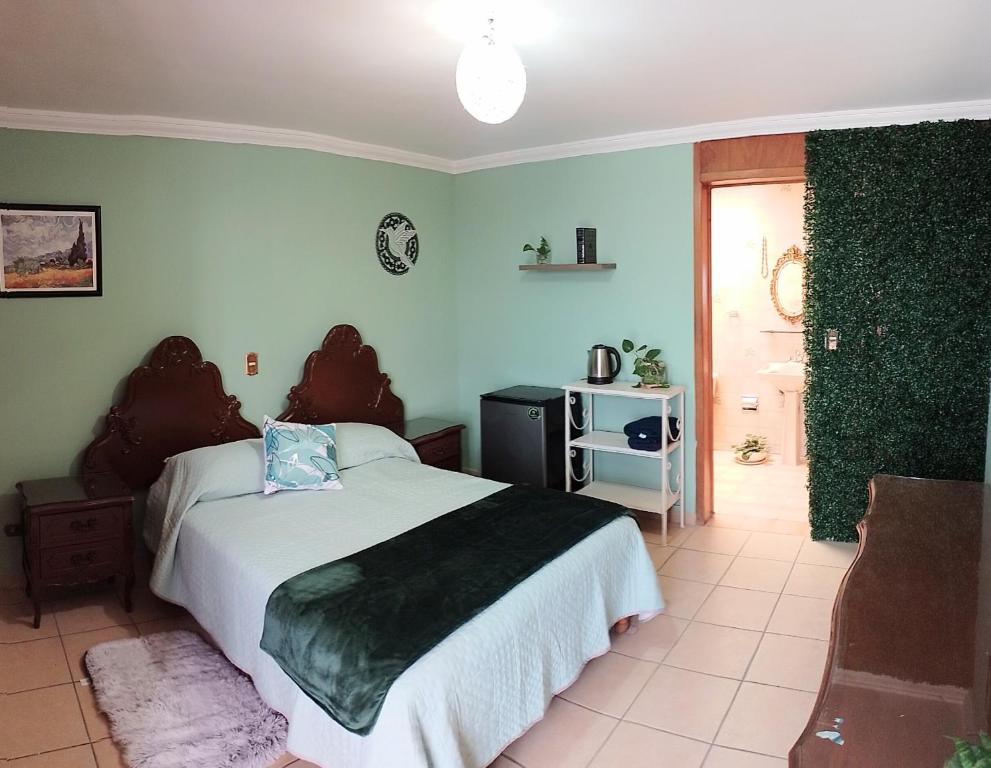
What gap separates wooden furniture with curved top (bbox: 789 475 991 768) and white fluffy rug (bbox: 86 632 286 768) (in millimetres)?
1839

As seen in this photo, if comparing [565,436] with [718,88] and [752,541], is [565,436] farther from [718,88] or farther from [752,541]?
[718,88]

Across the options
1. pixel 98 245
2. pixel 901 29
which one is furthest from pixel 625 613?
pixel 98 245

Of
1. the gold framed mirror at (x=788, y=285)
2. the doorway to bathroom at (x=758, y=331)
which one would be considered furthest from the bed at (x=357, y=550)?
the gold framed mirror at (x=788, y=285)

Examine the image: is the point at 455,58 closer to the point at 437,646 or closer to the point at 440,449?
the point at 437,646

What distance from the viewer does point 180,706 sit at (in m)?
2.75

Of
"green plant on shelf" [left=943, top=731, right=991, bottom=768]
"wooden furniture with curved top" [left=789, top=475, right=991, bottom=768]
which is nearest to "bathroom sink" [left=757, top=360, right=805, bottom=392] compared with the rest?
"wooden furniture with curved top" [left=789, top=475, right=991, bottom=768]

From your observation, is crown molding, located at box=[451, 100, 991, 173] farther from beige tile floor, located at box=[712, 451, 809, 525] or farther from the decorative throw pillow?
the decorative throw pillow

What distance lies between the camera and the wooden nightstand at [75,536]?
321cm

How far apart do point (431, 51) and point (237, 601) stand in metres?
2.15

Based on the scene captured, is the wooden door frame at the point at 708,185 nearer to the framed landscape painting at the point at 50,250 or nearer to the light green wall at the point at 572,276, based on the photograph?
the light green wall at the point at 572,276

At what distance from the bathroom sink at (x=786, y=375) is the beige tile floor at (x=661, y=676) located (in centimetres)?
205

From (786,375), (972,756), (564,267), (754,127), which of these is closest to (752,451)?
(786,375)

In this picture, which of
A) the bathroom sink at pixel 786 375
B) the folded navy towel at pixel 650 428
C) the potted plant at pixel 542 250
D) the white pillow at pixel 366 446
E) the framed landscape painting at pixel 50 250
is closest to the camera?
the framed landscape painting at pixel 50 250

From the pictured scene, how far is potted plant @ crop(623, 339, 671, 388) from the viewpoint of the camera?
176 inches
